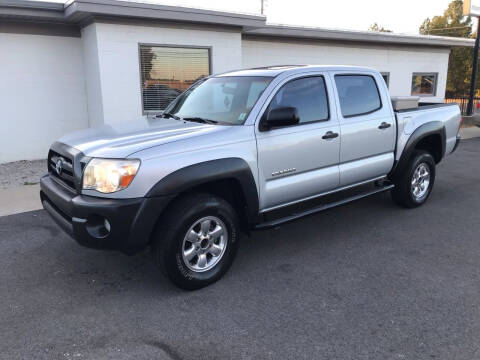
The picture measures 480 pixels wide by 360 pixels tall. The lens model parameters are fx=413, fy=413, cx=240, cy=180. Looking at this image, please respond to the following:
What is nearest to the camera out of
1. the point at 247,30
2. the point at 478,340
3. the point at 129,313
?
the point at 478,340

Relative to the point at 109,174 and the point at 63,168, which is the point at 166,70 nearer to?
the point at 63,168

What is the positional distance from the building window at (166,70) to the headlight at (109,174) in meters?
5.87

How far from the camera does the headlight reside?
3.19 m

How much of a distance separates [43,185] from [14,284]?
941 mm

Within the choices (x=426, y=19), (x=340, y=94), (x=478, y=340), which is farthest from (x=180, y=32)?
(x=426, y=19)

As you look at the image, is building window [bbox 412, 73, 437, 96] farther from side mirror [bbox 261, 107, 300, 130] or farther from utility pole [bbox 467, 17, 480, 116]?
side mirror [bbox 261, 107, 300, 130]

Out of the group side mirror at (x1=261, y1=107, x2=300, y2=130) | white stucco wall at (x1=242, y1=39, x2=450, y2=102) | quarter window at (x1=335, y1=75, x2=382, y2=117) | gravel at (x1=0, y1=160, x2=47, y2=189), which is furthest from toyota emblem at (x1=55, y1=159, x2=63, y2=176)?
white stucco wall at (x1=242, y1=39, x2=450, y2=102)

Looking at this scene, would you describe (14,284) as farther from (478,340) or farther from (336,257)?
(478,340)

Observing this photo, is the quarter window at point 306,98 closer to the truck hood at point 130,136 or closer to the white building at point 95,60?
the truck hood at point 130,136

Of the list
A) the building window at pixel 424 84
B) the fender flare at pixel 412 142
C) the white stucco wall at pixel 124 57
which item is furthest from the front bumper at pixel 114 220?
the building window at pixel 424 84

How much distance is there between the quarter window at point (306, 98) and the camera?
416cm

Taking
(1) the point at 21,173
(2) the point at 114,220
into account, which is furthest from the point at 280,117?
(1) the point at 21,173

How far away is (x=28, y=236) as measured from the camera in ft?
16.1

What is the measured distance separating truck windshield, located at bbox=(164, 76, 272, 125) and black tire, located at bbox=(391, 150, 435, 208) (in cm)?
256
